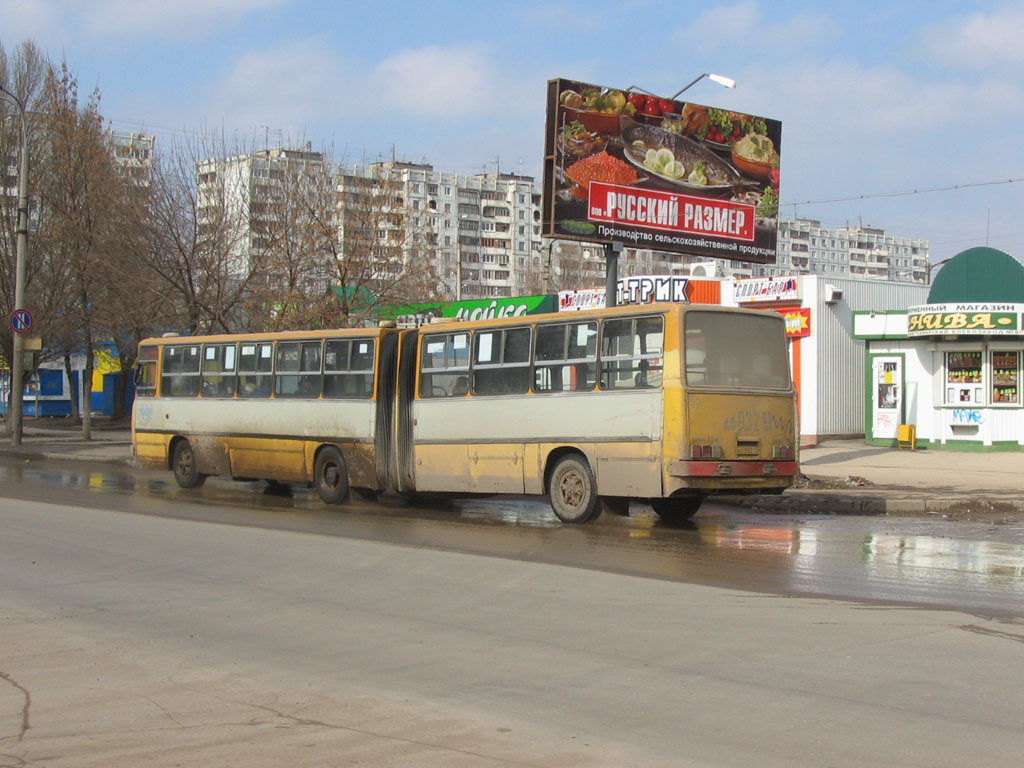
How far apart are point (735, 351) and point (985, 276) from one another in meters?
17.6

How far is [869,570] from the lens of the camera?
1130cm

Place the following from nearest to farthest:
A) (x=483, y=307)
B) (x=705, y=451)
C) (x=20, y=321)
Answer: (x=705, y=451) < (x=20, y=321) < (x=483, y=307)

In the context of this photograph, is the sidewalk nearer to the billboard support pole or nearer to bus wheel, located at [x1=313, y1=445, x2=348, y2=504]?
the billboard support pole

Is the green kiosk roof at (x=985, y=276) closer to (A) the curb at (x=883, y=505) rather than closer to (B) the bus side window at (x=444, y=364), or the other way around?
(A) the curb at (x=883, y=505)

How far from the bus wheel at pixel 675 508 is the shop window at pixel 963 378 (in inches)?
591

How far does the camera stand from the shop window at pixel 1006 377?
28.7 metres

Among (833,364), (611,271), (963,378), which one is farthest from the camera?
(833,364)

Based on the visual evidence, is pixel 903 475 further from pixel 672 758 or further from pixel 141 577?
pixel 672 758

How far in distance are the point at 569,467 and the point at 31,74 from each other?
32.8m

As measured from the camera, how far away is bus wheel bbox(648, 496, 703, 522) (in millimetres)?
16750

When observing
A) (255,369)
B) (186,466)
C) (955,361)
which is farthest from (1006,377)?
(186,466)

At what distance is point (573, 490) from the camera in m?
16.2

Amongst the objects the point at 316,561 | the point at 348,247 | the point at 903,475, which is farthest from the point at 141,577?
the point at 348,247

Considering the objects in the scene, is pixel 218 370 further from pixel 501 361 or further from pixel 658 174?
pixel 658 174
